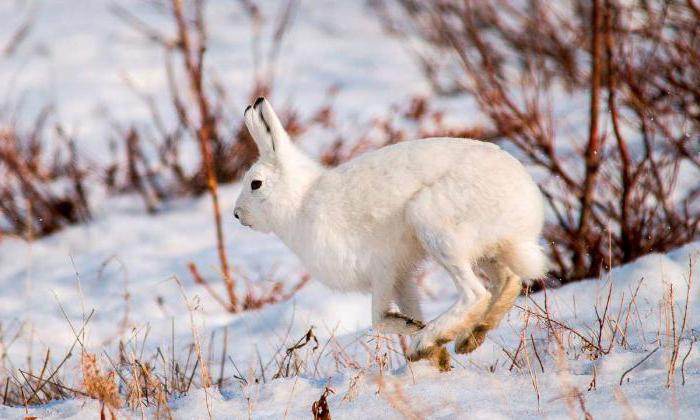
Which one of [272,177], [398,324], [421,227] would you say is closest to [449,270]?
[421,227]

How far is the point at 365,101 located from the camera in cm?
890

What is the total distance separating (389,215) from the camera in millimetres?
2574

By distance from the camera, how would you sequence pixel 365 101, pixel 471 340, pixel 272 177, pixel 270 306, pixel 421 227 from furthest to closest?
pixel 365 101, pixel 270 306, pixel 272 177, pixel 471 340, pixel 421 227

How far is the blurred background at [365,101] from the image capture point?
4.22m

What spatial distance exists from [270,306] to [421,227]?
2.24 m

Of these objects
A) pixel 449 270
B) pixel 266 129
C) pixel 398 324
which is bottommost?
pixel 398 324

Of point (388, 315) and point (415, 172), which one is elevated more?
point (415, 172)

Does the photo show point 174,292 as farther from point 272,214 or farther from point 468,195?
point 468,195

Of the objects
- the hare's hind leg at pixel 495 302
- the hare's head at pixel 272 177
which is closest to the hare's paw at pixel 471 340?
the hare's hind leg at pixel 495 302

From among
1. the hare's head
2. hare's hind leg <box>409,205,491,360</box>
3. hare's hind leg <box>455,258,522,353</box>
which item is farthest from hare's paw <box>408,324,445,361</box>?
the hare's head

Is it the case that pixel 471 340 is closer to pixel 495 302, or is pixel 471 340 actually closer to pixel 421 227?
pixel 495 302

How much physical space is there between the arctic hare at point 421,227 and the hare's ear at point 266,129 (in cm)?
14

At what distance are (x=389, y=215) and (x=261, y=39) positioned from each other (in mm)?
9244

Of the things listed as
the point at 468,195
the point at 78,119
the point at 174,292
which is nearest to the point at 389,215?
the point at 468,195
